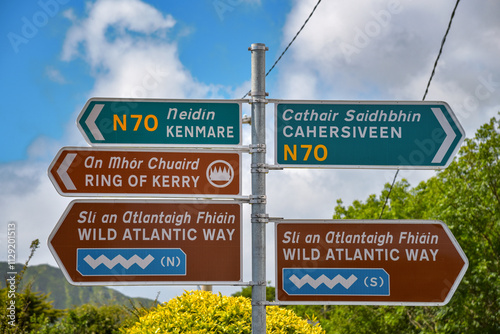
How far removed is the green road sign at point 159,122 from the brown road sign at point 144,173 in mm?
119

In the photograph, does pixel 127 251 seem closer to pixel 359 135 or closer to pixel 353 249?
pixel 353 249

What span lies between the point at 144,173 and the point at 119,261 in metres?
0.68

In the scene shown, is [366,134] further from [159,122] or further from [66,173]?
[66,173]

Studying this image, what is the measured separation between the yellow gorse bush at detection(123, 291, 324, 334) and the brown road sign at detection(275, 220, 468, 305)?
3.16m

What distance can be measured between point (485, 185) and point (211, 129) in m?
18.8

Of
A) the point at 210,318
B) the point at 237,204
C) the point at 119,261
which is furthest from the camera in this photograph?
the point at 210,318

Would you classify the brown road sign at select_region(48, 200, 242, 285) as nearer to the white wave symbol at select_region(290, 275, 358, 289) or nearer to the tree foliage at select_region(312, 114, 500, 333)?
the white wave symbol at select_region(290, 275, 358, 289)

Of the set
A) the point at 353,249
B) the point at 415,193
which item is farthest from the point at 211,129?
the point at 415,193

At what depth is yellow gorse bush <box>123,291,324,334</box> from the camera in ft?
23.1

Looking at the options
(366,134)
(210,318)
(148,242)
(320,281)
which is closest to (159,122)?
(148,242)

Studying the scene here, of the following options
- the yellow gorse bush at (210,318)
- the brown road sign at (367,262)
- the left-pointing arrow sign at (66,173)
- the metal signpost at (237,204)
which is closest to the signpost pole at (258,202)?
the metal signpost at (237,204)

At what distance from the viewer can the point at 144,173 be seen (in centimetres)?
421

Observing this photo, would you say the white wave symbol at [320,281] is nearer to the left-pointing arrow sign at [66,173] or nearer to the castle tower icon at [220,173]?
the castle tower icon at [220,173]

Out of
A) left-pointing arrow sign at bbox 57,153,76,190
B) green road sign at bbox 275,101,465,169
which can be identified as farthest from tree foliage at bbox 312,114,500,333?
left-pointing arrow sign at bbox 57,153,76,190
